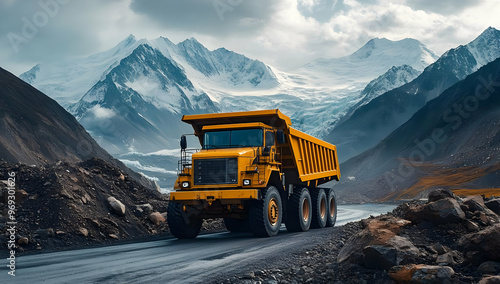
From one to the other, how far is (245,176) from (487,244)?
771cm

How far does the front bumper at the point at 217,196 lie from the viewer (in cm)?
1461

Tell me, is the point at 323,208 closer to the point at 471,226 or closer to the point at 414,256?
the point at 471,226

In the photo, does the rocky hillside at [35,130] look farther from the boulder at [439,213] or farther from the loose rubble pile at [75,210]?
the boulder at [439,213]

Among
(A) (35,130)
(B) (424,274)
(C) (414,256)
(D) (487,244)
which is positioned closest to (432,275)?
(B) (424,274)

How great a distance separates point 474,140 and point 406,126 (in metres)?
41.9

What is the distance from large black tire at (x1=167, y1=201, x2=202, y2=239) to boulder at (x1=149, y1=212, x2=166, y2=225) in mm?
4688

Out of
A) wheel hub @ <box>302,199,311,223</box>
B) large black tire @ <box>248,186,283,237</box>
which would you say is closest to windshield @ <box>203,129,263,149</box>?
large black tire @ <box>248,186,283,237</box>

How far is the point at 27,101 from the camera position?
6912cm

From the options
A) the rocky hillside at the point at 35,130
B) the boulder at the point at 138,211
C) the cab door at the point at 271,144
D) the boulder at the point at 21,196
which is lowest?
the boulder at the point at 138,211

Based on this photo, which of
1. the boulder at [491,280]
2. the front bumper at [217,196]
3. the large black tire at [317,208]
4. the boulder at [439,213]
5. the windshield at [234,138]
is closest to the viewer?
the boulder at [491,280]

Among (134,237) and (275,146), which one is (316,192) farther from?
(134,237)

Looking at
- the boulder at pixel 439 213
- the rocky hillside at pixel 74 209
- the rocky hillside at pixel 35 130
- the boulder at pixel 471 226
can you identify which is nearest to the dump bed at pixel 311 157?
the boulder at pixel 439 213

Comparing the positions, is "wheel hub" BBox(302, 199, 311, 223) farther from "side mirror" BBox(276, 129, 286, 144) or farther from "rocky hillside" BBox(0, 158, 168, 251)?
"rocky hillside" BBox(0, 158, 168, 251)

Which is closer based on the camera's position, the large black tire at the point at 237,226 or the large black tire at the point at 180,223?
the large black tire at the point at 180,223
